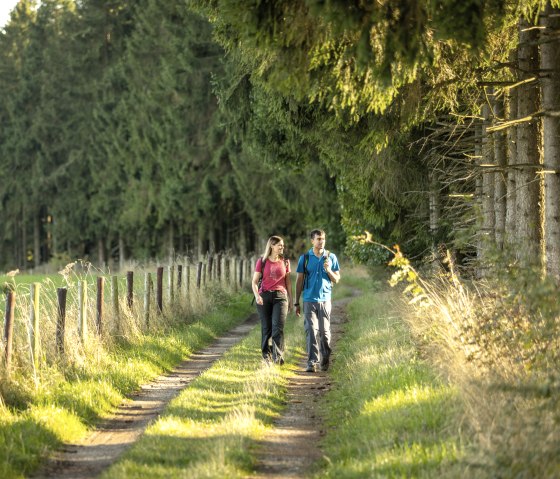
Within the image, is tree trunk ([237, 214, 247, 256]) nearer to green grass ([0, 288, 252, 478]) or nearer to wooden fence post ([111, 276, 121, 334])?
green grass ([0, 288, 252, 478])

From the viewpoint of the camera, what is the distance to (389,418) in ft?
29.2

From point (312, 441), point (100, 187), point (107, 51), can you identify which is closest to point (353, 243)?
point (312, 441)

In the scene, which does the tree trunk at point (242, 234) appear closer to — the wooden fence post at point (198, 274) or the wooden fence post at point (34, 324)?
the wooden fence post at point (198, 274)

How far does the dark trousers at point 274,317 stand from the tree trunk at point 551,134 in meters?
4.10

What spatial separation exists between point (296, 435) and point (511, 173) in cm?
603

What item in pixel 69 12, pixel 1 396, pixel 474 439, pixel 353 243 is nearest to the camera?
pixel 474 439

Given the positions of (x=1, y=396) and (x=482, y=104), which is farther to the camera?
(x=482, y=104)

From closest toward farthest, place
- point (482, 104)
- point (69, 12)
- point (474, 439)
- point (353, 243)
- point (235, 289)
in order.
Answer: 1. point (474, 439)
2. point (482, 104)
3. point (353, 243)
4. point (235, 289)
5. point (69, 12)

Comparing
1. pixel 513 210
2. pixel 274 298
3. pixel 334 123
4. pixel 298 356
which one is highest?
pixel 334 123

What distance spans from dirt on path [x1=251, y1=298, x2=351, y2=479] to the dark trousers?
1.85 ft

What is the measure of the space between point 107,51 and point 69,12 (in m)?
A: 4.24

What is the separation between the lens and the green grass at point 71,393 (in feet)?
28.9

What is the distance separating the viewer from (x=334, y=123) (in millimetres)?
14078

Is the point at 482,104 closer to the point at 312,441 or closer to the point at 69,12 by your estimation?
the point at 312,441
